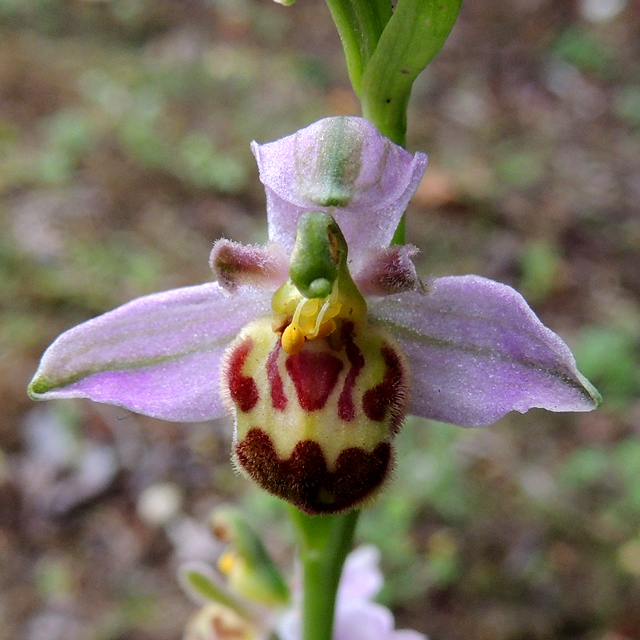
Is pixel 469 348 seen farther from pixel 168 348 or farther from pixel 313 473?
pixel 168 348

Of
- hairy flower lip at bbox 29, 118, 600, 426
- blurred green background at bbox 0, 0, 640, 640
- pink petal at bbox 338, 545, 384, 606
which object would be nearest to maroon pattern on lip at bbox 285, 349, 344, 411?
hairy flower lip at bbox 29, 118, 600, 426

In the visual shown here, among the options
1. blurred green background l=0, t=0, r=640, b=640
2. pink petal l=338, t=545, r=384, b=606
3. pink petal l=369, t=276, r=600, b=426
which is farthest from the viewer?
blurred green background l=0, t=0, r=640, b=640

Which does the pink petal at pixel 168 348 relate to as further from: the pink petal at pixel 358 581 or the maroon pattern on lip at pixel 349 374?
the pink petal at pixel 358 581

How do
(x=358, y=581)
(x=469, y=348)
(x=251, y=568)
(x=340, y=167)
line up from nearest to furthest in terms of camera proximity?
(x=340, y=167) < (x=469, y=348) < (x=251, y=568) < (x=358, y=581)

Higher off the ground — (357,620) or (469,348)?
(469,348)

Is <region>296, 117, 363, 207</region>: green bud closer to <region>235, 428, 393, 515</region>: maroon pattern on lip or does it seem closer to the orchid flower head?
the orchid flower head

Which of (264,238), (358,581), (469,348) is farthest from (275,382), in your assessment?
(264,238)

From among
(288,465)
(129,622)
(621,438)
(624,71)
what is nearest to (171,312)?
(288,465)
